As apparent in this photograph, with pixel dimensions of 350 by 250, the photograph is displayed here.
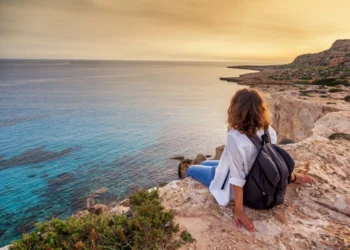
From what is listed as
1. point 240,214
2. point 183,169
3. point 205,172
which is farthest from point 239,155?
point 183,169

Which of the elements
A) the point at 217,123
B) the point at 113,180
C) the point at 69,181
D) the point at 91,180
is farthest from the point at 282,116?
the point at 69,181

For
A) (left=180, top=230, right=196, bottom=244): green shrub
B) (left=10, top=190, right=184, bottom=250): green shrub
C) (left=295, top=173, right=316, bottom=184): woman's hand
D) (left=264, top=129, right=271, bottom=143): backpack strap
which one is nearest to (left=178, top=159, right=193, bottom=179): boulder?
(left=295, top=173, right=316, bottom=184): woman's hand

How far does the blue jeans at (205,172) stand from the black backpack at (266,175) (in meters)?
1.15

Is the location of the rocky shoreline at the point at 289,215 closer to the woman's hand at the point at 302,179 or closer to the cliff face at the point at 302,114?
the woman's hand at the point at 302,179

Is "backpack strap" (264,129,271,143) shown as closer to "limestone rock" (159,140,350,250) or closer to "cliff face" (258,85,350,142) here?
"limestone rock" (159,140,350,250)

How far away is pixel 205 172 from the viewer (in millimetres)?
5398

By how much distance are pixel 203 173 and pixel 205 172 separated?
79 mm

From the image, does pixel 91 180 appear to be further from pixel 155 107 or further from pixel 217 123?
pixel 155 107

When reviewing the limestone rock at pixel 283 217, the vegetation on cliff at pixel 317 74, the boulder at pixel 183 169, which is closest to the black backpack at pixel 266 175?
the limestone rock at pixel 283 217

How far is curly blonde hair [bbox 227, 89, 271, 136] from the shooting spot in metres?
3.68

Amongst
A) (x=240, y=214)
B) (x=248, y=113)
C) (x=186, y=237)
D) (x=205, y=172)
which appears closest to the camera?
(x=248, y=113)

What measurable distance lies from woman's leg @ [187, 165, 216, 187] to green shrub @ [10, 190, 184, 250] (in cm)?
136

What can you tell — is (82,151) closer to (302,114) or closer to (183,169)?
(183,169)

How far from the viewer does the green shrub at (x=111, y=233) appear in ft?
12.0
